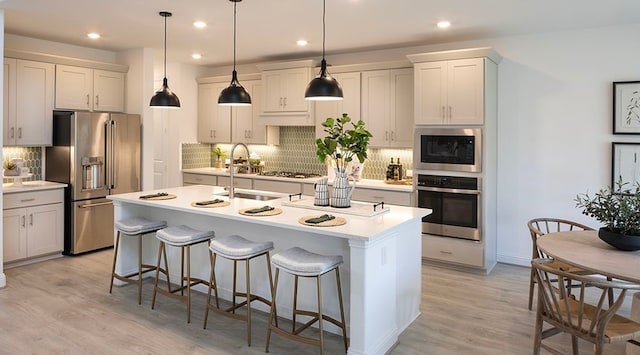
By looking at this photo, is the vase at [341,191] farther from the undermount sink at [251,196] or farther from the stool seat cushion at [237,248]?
the undermount sink at [251,196]

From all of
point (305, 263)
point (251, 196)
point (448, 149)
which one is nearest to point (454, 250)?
point (448, 149)

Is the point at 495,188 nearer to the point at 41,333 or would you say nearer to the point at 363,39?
the point at 363,39

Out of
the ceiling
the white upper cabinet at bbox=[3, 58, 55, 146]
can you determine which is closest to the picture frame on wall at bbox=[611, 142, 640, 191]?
the ceiling

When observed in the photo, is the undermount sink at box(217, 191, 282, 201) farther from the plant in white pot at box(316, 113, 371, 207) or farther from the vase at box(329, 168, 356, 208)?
the plant in white pot at box(316, 113, 371, 207)

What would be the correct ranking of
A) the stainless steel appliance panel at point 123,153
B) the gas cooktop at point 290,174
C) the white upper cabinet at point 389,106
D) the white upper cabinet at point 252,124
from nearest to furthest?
the white upper cabinet at point 389,106 < the stainless steel appliance panel at point 123,153 < the gas cooktop at point 290,174 < the white upper cabinet at point 252,124

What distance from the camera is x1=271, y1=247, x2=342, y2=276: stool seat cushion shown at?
115 inches

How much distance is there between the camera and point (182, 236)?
12.1 ft

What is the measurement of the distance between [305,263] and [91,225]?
3777 millimetres

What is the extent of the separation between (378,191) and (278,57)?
255 cm

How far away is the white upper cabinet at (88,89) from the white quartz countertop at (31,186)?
94cm

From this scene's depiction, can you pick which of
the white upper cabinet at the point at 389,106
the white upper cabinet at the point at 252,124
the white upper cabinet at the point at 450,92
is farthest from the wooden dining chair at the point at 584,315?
the white upper cabinet at the point at 252,124

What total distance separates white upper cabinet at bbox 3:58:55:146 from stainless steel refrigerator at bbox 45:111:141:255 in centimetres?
15

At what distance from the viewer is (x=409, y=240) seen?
11.6 ft

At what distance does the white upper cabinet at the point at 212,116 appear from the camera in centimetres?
718
